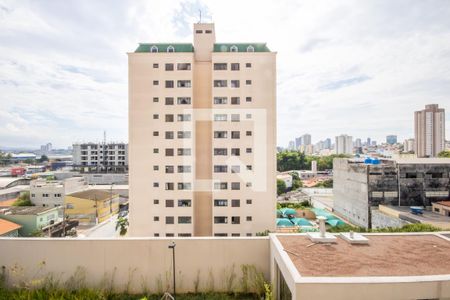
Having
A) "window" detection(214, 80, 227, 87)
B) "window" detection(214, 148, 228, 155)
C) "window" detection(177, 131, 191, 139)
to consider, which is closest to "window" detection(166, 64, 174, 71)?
"window" detection(214, 80, 227, 87)

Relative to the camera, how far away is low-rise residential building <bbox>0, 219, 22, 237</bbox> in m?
19.3

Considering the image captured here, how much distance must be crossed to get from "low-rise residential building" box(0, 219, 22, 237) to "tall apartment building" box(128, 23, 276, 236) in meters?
10.2

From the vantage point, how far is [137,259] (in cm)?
771

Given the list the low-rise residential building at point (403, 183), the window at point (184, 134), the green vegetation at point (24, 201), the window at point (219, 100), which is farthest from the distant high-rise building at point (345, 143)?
the green vegetation at point (24, 201)

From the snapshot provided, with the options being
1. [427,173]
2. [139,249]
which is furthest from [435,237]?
[427,173]

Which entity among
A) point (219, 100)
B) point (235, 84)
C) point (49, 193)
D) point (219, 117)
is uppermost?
point (235, 84)

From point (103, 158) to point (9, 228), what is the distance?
55494 millimetres

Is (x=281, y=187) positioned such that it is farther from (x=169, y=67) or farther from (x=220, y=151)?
(x=169, y=67)

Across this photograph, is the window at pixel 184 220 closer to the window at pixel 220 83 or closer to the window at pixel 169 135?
the window at pixel 169 135

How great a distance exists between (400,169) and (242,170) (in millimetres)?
15123

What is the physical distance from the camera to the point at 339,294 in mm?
4996

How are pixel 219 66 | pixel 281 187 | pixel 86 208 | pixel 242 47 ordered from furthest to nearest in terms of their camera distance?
pixel 281 187 → pixel 86 208 → pixel 242 47 → pixel 219 66

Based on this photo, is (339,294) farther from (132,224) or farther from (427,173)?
(427,173)

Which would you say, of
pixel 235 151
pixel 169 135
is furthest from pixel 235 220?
pixel 169 135
